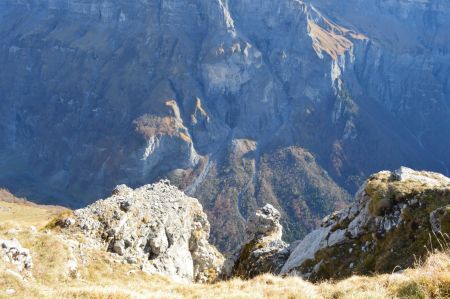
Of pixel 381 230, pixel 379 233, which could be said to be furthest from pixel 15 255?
pixel 381 230

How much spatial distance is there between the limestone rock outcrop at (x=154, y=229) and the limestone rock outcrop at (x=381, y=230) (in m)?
16.8

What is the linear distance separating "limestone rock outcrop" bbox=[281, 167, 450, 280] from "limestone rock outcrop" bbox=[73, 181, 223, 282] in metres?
16.8

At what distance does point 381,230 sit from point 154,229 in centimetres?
2720

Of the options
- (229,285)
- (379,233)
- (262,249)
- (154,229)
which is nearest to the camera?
(229,285)

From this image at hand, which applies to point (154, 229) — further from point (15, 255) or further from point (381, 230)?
point (381, 230)

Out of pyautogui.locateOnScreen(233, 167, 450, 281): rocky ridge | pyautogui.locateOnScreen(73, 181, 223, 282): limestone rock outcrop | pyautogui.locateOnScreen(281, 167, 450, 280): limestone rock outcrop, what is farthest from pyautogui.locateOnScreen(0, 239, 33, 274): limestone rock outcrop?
pyautogui.locateOnScreen(281, 167, 450, 280): limestone rock outcrop

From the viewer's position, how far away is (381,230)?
112 ft

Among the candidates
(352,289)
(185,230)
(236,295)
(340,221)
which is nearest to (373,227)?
(340,221)

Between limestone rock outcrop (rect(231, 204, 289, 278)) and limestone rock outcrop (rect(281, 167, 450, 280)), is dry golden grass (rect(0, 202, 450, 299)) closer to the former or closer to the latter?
limestone rock outcrop (rect(281, 167, 450, 280))

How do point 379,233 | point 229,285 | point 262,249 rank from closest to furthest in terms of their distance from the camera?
point 229,285, point 379,233, point 262,249

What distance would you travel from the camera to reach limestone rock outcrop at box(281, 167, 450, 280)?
1158 inches

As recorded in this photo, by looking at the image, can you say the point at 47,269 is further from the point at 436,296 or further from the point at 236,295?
the point at 436,296

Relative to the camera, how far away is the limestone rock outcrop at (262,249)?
144 ft

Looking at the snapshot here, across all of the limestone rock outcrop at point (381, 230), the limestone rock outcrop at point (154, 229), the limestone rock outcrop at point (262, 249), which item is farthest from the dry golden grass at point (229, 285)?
the limestone rock outcrop at point (262, 249)
